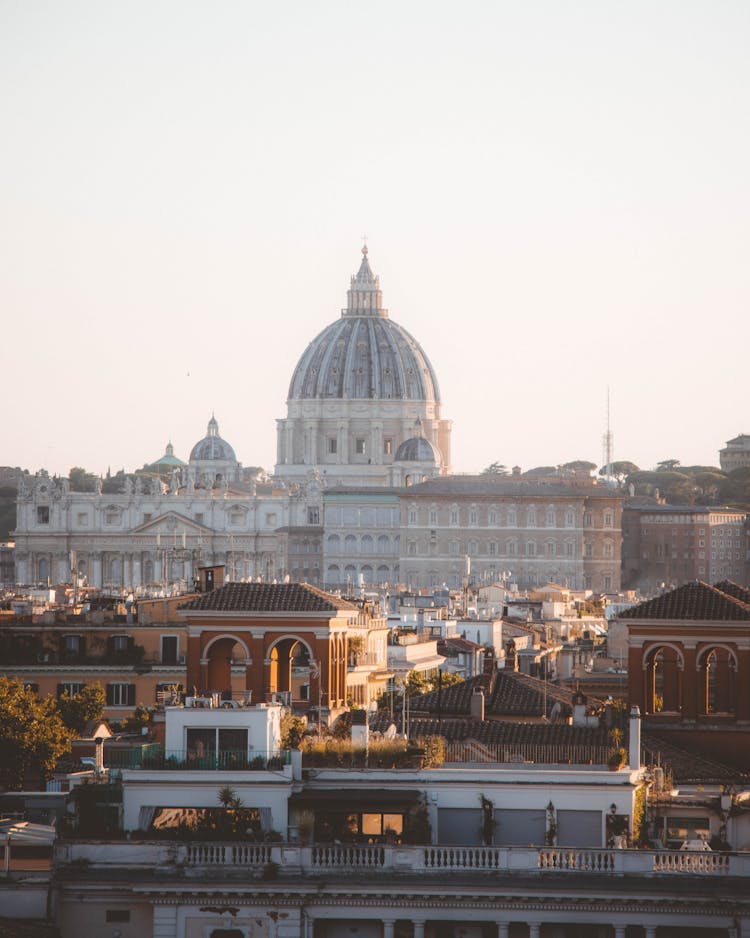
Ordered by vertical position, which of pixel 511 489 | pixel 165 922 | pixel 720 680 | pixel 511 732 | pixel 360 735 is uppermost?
pixel 511 489

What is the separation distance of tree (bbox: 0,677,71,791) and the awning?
9.06 metres

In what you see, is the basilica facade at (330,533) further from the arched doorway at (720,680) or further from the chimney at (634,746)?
the chimney at (634,746)

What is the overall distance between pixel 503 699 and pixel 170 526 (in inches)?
6018

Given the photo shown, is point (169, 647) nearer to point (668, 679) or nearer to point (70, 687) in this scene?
point (70, 687)

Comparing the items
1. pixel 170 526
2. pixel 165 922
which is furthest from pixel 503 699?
pixel 170 526

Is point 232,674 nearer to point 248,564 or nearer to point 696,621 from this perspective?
point 696,621

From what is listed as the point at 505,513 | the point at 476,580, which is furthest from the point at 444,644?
the point at 505,513

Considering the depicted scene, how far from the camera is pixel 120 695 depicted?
4672cm

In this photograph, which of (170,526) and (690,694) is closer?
(690,694)

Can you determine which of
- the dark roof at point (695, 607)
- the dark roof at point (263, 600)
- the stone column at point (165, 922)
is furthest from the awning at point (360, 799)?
the dark roof at point (263, 600)

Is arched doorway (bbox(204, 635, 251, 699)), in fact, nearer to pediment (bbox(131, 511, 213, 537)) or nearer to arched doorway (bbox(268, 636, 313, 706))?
arched doorway (bbox(268, 636, 313, 706))

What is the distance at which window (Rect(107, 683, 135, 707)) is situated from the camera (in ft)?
153

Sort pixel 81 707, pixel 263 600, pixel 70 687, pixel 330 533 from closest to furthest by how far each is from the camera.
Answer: pixel 263 600, pixel 81 707, pixel 70 687, pixel 330 533

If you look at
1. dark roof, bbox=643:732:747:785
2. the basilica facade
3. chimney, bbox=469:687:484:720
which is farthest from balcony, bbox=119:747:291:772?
the basilica facade
